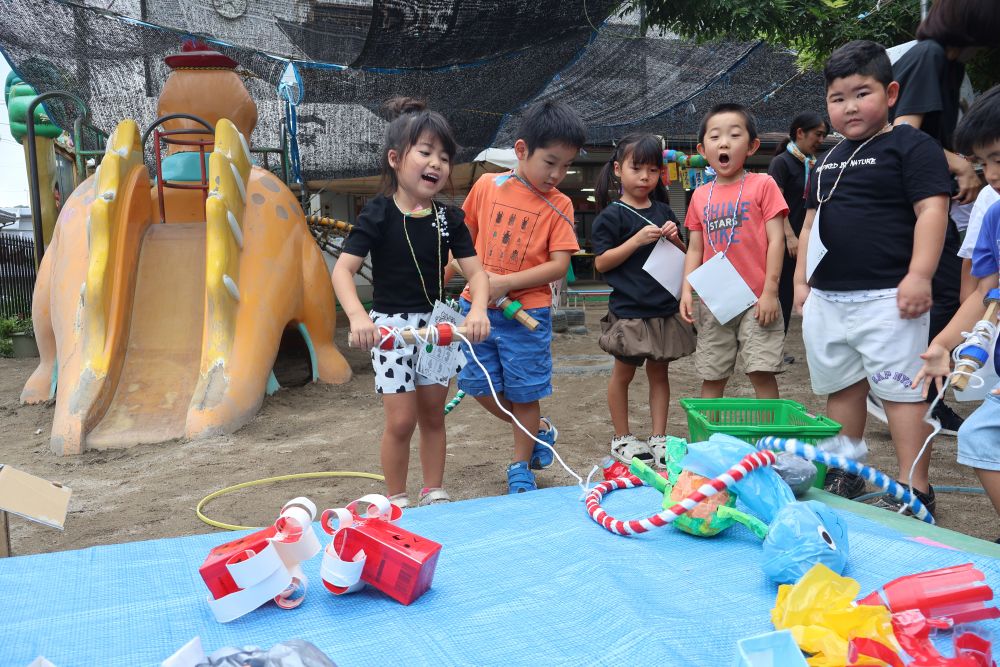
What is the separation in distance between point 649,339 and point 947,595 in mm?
2064

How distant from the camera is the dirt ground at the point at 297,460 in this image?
290cm

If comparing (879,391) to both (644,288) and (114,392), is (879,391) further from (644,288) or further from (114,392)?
(114,392)

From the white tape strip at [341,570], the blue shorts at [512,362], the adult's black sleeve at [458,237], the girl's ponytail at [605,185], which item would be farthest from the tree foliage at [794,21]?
the white tape strip at [341,570]

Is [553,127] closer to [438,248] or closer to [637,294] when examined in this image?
A: [438,248]

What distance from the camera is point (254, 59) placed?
7516mm

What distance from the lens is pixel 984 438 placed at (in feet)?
6.03

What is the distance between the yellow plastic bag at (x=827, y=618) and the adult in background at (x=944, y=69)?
1.90 metres

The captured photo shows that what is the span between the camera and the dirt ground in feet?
9.53

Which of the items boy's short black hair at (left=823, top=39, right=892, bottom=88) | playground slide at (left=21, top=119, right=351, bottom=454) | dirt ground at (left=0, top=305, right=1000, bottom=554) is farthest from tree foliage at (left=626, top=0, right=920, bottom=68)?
boy's short black hair at (left=823, top=39, right=892, bottom=88)

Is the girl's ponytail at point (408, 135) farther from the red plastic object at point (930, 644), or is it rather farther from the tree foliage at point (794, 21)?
the tree foliage at point (794, 21)

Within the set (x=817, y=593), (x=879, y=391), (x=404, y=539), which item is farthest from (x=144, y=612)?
(x=879, y=391)

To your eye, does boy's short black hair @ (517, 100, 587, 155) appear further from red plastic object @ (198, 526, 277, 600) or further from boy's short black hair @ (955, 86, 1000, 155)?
red plastic object @ (198, 526, 277, 600)

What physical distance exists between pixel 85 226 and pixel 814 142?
4875 millimetres

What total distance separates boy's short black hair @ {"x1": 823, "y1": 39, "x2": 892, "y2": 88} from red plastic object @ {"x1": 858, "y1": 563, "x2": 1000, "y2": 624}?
5.45 feet
